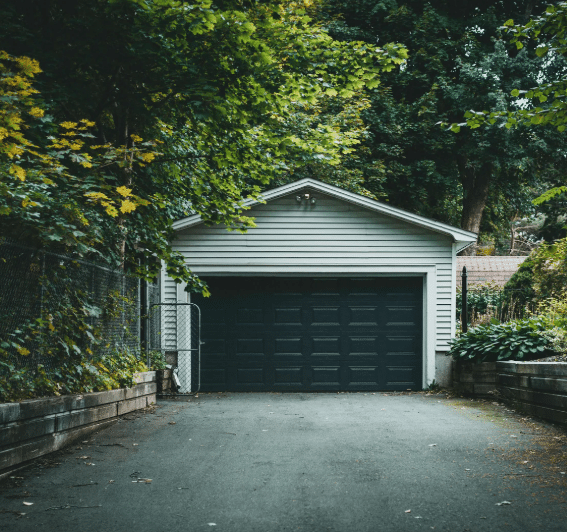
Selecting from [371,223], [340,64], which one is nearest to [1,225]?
[340,64]

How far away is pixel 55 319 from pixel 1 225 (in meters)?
1.22

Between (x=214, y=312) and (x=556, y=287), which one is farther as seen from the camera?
(x=556, y=287)

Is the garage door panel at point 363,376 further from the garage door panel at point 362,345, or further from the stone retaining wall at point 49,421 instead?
the stone retaining wall at point 49,421

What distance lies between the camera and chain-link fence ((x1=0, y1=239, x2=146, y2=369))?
582 centimetres

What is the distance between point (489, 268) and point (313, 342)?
12.1 metres

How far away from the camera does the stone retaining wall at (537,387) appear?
7.76 m

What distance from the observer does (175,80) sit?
887cm

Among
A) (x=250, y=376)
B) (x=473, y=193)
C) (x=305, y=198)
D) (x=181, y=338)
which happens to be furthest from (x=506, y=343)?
(x=473, y=193)

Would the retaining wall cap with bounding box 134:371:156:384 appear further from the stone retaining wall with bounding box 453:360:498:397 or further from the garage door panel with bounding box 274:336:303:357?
the stone retaining wall with bounding box 453:360:498:397

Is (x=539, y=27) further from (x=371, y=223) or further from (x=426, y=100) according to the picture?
(x=426, y=100)

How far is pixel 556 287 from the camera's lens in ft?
50.9

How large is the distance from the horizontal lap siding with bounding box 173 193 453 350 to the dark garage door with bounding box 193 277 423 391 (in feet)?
2.56

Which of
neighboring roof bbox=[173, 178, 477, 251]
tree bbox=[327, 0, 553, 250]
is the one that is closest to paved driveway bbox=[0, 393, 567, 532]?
neighboring roof bbox=[173, 178, 477, 251]

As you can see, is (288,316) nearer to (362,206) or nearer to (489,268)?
(362,206)
